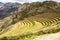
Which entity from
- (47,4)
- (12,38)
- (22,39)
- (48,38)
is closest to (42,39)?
(48,38)

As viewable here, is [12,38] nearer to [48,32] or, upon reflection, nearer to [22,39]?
[22,39]

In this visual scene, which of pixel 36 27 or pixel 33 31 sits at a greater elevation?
pixel 33 31

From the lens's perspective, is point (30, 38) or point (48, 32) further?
point (48, 32)

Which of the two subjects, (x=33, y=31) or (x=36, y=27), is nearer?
(x=33, y=31)

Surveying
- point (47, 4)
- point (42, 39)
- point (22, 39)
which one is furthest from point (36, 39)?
point (47, 4)

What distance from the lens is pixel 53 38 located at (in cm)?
1587

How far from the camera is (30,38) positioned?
16234mm

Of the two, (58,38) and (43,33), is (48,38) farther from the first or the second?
(43,33)

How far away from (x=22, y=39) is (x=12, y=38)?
1388 millimetres

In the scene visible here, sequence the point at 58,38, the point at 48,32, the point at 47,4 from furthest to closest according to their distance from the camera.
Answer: the point at 47,4
the point at 48,32
the point at 58,38

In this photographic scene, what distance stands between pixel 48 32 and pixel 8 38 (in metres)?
4.21

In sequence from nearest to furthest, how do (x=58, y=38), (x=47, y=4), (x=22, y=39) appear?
(x=58, y=38)
(x=22, y=39)
(x=47, y=4)

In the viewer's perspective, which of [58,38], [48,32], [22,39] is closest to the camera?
[58,38]

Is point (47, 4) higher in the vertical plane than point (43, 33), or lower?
lower
